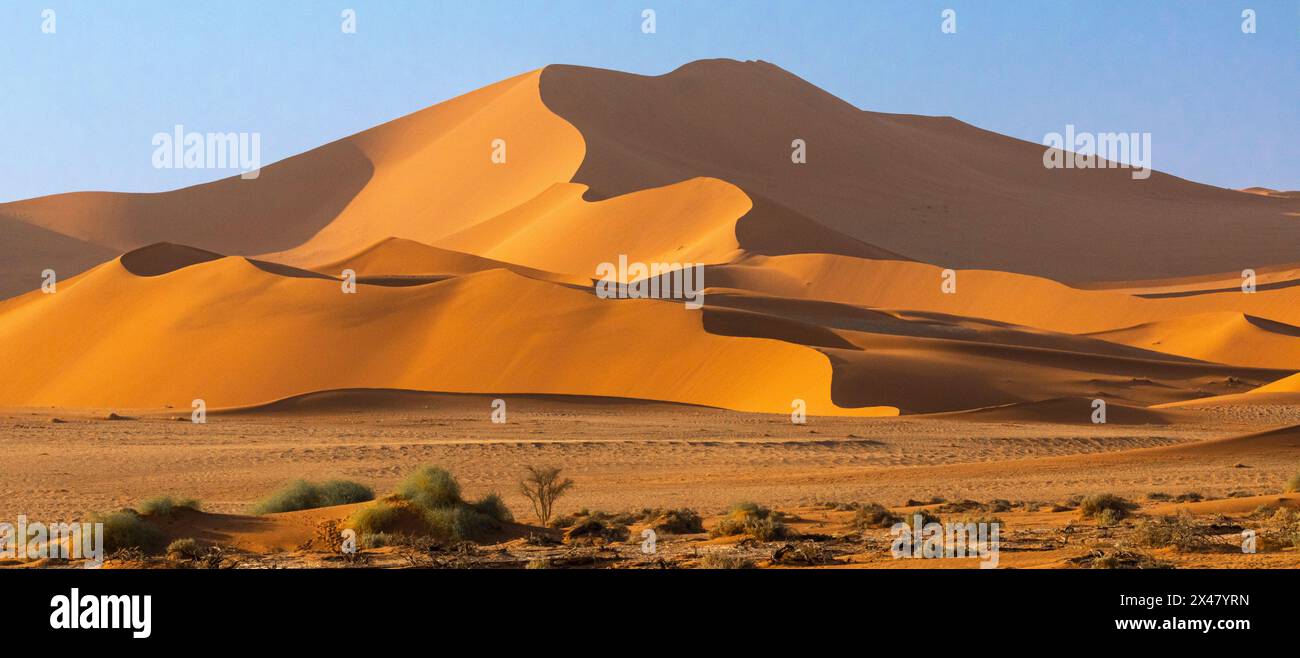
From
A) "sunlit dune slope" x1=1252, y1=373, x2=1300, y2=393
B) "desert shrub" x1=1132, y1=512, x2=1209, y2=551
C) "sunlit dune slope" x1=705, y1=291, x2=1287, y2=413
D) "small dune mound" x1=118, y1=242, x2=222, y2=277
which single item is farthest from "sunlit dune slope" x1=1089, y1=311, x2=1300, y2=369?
"desert shrub" x1=1132, y1=512, x2=1209, y2=551

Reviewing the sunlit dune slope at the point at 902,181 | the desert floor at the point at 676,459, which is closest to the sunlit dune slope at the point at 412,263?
the sunlit dune slope at the point at 902,181

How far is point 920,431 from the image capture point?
95.2 feet

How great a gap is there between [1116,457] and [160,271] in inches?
1541

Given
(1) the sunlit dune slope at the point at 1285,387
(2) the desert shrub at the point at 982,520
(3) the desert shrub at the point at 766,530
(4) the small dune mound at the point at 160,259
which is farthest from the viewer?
(4) the small dune mound at the point at 160,259

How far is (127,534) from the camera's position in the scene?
11.9 meters

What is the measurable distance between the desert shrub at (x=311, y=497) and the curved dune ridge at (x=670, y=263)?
1972 centimetres

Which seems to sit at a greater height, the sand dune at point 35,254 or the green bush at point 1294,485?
the sand dune at point 35,254

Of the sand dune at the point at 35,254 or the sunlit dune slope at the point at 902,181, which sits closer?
the sand dune at the point at 35,254

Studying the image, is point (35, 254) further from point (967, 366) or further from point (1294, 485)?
point (1294, 485)

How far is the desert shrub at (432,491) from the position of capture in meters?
13.7

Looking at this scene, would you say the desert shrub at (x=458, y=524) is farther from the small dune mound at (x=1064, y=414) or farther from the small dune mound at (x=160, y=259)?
the small dune mound at (x=160, y=259)

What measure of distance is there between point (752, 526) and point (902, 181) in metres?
91.2

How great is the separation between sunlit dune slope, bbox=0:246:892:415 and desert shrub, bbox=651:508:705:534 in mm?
20859

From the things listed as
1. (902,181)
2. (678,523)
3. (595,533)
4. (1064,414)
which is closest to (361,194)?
(902,181)
